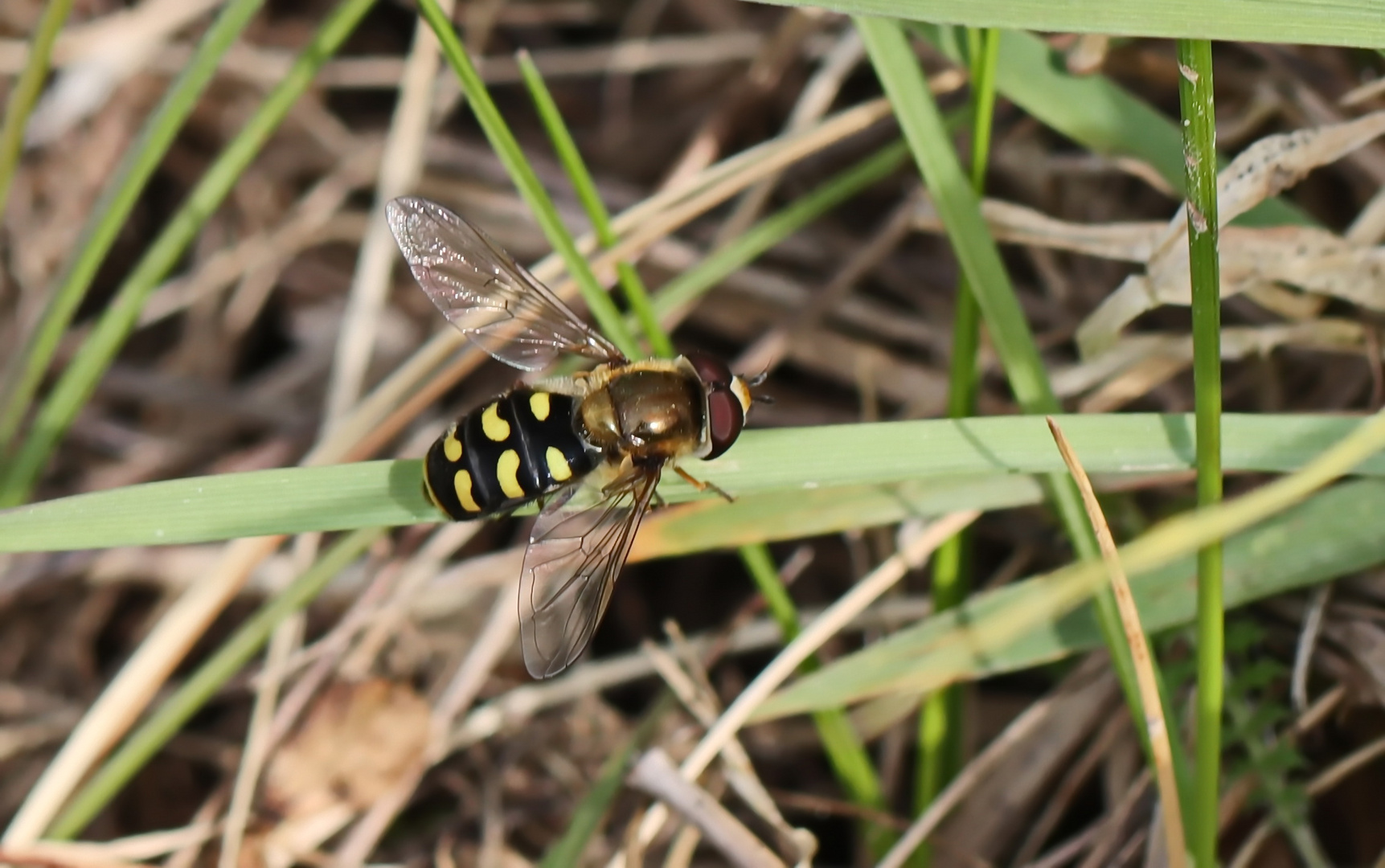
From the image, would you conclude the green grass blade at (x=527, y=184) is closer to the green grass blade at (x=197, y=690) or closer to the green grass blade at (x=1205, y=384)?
the green grass blade at (x=197, y=690)

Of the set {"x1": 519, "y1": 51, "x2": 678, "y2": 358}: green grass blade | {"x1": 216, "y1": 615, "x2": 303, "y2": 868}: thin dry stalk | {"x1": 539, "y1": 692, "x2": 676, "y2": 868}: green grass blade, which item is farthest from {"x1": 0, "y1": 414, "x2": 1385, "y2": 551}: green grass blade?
{"x1": 216, "y1": 615, "x2": 303, "y2": 868}: thin dry stalk

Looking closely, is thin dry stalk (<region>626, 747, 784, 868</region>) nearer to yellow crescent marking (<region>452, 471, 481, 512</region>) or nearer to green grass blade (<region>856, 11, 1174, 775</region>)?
yellow crescent marking (<region>452, 471, 481, 512</region>)

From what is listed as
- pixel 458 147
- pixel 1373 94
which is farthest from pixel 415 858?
pixel 1373 94

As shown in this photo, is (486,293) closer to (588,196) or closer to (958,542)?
(588,196)

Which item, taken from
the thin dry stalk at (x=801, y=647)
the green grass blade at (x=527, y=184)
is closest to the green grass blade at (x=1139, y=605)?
the thin dry stalk at (x=801, y=647)

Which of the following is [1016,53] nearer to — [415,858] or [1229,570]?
[1229,570]
